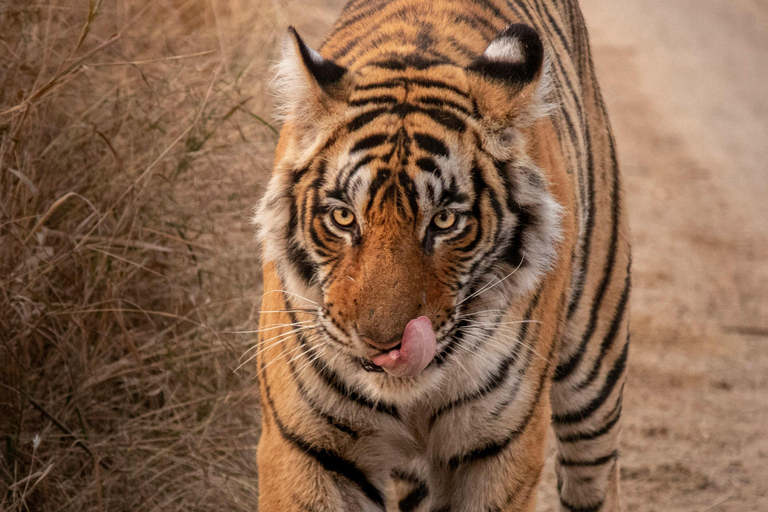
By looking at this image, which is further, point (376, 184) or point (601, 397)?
point (601, 397)

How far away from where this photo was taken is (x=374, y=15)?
2525 millimetres

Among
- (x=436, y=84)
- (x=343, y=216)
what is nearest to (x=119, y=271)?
(x=343, y=216)

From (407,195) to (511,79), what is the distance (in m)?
0.41

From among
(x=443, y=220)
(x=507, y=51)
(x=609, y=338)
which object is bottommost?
(x=609, y=338)

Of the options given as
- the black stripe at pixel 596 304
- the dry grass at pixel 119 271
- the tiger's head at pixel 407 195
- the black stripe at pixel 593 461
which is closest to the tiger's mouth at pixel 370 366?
the tiger's head at pixel 407 195

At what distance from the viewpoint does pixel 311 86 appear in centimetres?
208

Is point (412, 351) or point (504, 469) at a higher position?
point (412, 351)

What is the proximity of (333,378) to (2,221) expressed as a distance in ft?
4.76

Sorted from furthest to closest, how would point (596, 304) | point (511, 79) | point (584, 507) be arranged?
point (584, 507) → point (596, 304) → point (511, 79)

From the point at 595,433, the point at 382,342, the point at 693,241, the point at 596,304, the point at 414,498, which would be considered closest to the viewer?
the point at 382,342

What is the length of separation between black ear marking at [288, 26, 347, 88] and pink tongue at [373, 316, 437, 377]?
2.06 ft

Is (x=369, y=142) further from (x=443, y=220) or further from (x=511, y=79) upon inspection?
(x=511, y=79)

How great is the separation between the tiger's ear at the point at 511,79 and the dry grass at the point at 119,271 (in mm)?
1298

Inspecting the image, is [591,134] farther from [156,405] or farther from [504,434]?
[156,405]
